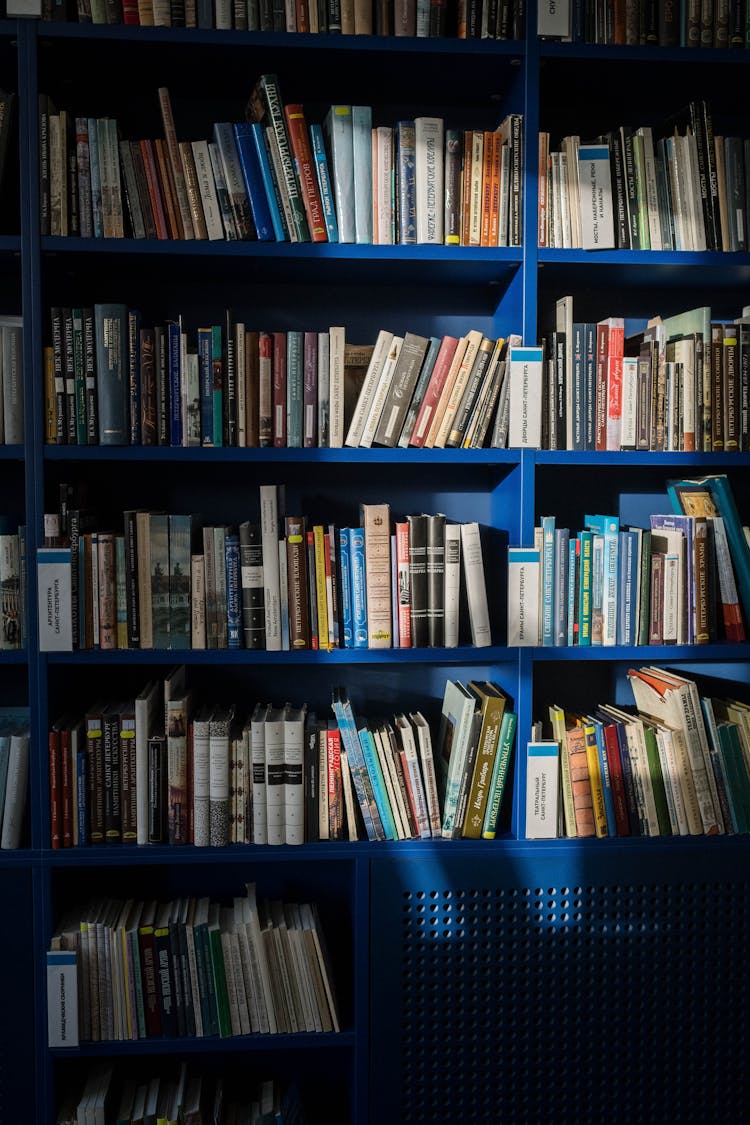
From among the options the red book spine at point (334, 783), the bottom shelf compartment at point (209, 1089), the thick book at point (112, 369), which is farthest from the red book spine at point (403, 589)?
the bottom shelf compartment at point (209, 1089)

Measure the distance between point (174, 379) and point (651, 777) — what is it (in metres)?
1.29

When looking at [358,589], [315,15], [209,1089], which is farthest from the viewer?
[209,1089]

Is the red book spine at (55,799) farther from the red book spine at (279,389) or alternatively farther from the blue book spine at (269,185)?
the blue book spine at (269,185)

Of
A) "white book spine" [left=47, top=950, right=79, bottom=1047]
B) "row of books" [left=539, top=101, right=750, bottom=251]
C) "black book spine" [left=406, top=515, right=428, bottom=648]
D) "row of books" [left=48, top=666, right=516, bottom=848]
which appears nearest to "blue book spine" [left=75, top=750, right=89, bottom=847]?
"row of books" [left=48, top=666, right=516, bottom=848]

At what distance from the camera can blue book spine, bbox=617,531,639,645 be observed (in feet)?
6.38

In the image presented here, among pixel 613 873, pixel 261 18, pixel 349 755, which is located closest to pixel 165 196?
pixel 261 18

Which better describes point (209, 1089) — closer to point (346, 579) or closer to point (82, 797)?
point (82, 797)

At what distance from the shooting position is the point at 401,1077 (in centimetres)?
194

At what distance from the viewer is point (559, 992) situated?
1.96 meters

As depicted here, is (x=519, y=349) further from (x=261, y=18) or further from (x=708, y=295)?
(x=261, y=18)

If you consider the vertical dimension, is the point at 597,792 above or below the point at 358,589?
below

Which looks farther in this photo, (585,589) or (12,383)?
(585,589)

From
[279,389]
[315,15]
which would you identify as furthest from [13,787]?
[315,15]

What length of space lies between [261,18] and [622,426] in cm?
108
